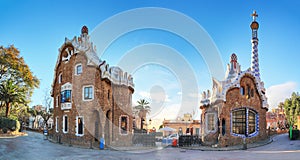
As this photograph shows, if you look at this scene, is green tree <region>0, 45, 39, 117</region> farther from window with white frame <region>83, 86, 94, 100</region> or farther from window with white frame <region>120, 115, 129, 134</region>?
window with white frame <region>120, 115, 129, 134</region>

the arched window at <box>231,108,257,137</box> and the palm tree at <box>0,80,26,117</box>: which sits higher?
the palm tree at <box>0,80,26,117</box>

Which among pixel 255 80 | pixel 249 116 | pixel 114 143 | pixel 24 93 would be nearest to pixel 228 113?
pixel 249 116

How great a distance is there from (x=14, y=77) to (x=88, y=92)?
15.2 m

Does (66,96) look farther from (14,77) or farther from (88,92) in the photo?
(14,77)

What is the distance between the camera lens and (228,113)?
28250mm

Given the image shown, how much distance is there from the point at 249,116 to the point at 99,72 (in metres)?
16.9

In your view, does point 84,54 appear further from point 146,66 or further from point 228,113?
point 228,113

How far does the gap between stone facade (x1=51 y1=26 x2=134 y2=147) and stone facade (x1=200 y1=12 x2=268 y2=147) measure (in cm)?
862

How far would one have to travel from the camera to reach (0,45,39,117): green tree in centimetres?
3434

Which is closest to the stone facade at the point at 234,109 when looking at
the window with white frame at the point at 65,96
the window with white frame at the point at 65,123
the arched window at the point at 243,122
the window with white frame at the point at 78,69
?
the arched window at the point at 243,122

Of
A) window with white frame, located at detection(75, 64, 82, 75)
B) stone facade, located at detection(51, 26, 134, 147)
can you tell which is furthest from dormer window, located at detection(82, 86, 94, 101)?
window with white frame, located at detection(75, 64, 82, 75)

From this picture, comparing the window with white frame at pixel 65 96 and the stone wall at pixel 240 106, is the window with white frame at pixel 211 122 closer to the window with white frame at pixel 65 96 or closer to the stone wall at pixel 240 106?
the stone wall at pixel 240 106

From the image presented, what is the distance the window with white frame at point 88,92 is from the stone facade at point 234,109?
39.4ft

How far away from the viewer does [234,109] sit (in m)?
28.8
